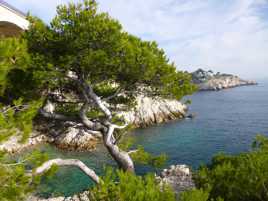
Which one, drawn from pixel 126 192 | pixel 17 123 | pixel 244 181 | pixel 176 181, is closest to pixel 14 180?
pixel 17 123

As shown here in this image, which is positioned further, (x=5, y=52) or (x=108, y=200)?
(x=5, y=52)

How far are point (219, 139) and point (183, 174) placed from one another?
13461mm

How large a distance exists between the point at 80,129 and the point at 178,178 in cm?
671

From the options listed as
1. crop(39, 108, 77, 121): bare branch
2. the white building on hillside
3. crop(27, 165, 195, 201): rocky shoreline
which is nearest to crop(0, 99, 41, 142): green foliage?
crop(39, 108, 77, 121): bare branch

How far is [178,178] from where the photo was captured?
11.6m

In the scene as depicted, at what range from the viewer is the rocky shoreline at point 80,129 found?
7301 millimetres

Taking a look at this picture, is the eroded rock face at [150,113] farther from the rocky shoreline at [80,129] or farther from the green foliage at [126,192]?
the green foliage at [126,192]

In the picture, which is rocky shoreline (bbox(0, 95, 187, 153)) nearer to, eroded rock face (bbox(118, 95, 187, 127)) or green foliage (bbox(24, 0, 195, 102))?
eroded rock face (bbox(118, 95, 187, 127))

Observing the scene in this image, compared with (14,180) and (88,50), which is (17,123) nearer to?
(14,180)

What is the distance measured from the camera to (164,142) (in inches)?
911

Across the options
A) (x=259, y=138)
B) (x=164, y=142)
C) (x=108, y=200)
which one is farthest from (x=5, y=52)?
(x=164, y=142)

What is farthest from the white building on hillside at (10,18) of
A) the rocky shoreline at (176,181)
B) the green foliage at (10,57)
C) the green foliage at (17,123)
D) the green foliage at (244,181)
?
the green foliage at (244,181)

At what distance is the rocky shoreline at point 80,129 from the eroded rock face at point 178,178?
3.85 meters

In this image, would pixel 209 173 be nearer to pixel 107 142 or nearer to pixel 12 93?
pixel 107 142
